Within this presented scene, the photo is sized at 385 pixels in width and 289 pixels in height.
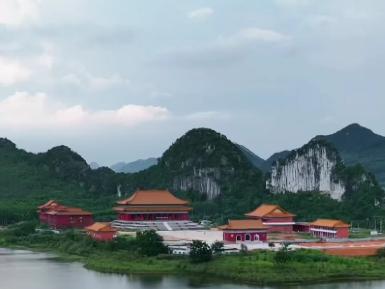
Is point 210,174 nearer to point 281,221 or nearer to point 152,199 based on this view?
point 152,199

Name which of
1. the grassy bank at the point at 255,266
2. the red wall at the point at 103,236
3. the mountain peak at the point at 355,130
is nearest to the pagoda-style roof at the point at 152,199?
the red wall at the point at 103,236

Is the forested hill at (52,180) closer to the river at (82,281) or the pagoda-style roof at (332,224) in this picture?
the pagoda-style roof at (332,224)

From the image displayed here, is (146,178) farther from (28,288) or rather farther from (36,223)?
(28,288)

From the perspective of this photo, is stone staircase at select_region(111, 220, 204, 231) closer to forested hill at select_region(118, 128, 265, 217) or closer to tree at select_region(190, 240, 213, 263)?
forested hill at select_region(118, 128, 265, 217)

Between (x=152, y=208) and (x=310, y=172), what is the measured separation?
50.0 feet

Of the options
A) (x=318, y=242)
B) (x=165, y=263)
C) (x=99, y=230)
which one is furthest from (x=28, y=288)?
(x=318, y=242)

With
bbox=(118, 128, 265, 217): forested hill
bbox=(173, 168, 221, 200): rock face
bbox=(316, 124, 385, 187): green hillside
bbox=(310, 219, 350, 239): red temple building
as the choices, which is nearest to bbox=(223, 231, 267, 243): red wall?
bbox=(310, 219, 350, 239): red temple building

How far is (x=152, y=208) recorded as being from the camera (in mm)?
48281

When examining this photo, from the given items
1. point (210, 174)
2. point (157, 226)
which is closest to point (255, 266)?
point (157, 226)

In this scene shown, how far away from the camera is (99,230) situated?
39781mm

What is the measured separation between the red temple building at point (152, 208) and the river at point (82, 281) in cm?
1431

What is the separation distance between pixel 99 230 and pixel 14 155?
142ft

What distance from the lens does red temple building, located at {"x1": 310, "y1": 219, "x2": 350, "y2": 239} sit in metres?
40.5

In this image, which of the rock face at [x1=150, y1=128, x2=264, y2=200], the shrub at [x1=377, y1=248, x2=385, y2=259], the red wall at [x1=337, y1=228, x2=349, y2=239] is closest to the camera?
the shrub at [x1=377, y1=248, x2=385, y2=259]
